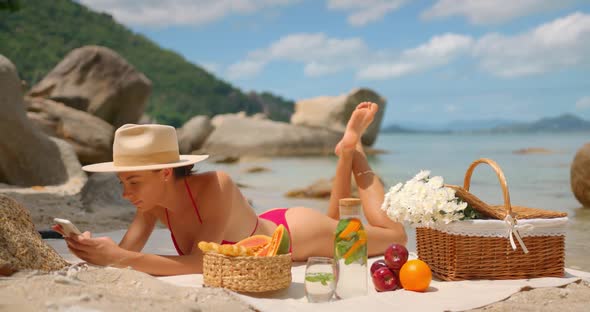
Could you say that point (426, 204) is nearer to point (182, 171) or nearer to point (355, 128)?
point (355, 128)

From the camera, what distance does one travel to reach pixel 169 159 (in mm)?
3541

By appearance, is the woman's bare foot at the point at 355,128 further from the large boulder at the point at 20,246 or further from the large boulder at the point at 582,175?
the large boulder at the point at 582,175

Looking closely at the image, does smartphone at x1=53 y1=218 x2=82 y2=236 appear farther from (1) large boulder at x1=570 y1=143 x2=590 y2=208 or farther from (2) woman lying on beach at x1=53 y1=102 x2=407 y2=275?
(1) large boulder at x1=570 y1=143 x2=590 y2=208

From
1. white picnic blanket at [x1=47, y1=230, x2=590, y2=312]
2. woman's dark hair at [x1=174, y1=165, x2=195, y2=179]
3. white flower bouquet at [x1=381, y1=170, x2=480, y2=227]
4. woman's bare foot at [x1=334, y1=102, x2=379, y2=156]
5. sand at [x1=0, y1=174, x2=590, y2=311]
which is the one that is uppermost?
woman's bare foot at [x1=334, y1=102, x2=379, y2=156]

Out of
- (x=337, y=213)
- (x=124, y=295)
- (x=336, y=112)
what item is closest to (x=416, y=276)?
(x=337, y=213)

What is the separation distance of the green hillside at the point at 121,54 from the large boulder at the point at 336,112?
14462 millimetres

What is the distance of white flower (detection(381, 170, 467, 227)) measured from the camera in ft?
12.1

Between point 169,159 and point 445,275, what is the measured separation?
1797 mm

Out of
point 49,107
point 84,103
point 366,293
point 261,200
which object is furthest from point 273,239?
point 84,103

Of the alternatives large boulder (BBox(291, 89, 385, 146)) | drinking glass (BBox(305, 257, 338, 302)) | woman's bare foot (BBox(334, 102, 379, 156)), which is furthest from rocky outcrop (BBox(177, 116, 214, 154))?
drinking glass (BBox(305, 257, 338, 302))

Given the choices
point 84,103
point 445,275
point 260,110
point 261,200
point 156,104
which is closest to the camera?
point 445,275

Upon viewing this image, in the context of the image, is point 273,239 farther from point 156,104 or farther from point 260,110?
point 260,110

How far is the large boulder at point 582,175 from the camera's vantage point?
853 centimetres

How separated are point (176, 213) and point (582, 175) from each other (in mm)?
6778
